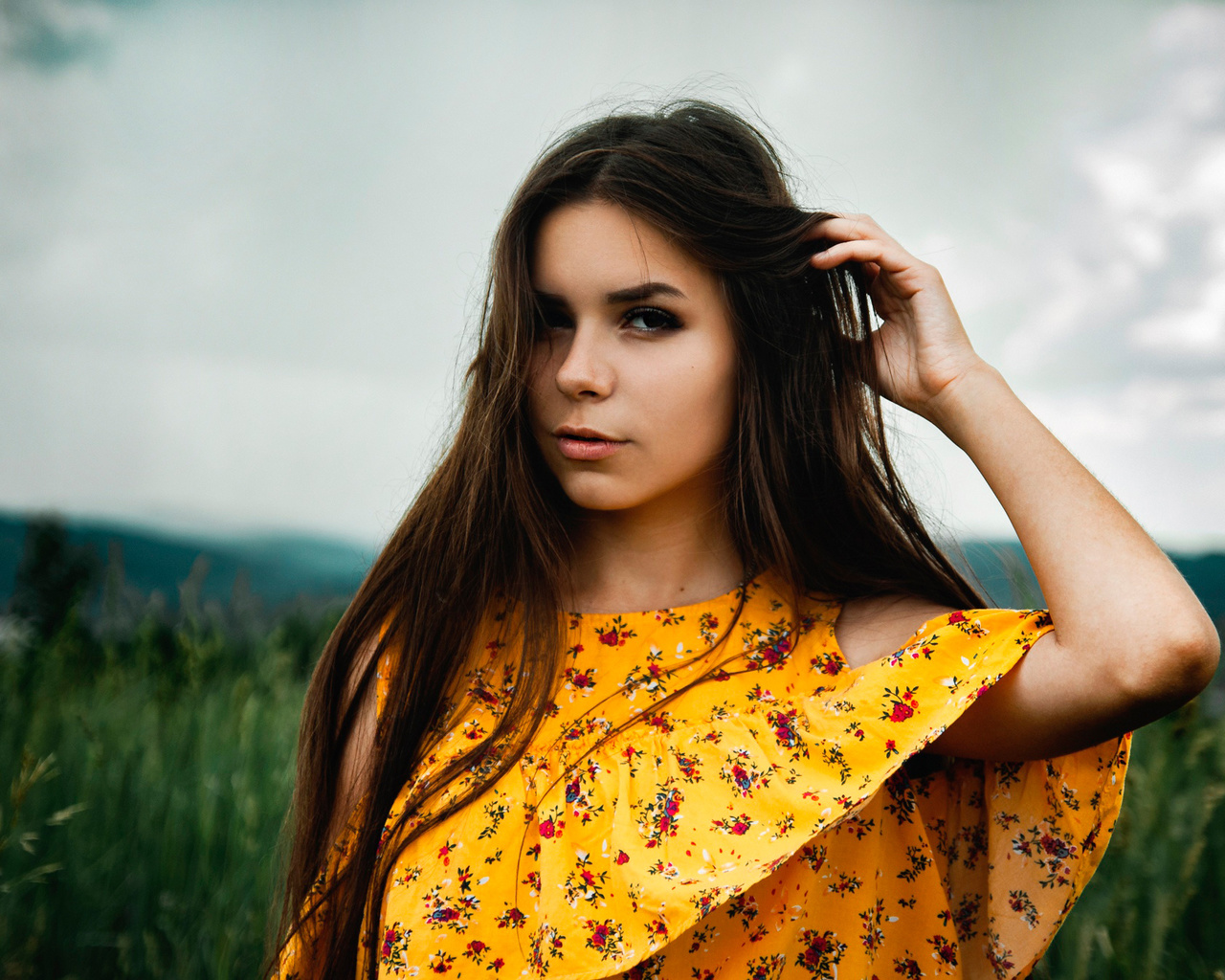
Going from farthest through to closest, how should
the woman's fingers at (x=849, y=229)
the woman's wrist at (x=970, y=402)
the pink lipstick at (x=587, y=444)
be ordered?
the woman's fingers at (x=849, y=229) → the pink lipstick at (x=587, y=444) → the woman's wrist at (x=970, y=402)

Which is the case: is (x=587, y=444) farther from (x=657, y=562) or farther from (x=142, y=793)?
(x=142, y=793)

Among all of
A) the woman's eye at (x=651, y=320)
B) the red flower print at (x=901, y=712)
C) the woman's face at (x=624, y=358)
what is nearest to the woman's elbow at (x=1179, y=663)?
the red flower print at (x=901, y=712)

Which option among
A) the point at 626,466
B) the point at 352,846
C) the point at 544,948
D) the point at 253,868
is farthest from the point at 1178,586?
the point at 253,868

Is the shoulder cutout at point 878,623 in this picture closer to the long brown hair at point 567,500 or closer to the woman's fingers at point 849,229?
the long brown hair at point 567,500

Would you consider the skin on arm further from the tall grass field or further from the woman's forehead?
the tall grass field

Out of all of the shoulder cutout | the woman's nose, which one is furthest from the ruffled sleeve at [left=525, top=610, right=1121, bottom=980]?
the woman's nose

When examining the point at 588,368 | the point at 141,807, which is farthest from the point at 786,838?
the point at 141,807

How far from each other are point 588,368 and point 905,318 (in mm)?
753

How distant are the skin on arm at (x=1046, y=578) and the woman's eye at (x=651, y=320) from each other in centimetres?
37

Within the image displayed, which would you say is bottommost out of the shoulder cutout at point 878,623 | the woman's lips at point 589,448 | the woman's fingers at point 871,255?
the shoulder cutout at point 878,623

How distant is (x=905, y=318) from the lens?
6.21ft

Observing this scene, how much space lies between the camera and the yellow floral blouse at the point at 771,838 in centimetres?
149

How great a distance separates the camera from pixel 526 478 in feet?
Result: 6.53

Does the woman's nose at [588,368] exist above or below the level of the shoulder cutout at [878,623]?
above
